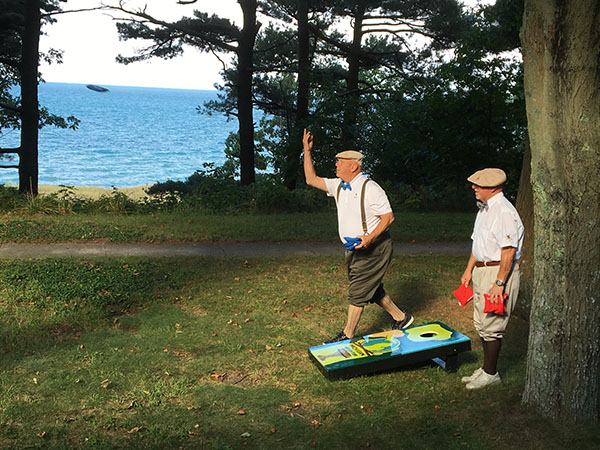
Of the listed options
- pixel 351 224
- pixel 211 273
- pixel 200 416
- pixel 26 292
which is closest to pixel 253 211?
pixel 211 273

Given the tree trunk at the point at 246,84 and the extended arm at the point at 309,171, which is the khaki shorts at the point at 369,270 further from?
the tree trunk at the point at 246,84

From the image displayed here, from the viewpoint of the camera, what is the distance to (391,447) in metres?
4.74

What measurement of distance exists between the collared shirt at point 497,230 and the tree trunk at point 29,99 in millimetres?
16021

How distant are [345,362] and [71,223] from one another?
308 inches

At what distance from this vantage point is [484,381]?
5594mm

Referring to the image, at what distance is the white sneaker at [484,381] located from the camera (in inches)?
220

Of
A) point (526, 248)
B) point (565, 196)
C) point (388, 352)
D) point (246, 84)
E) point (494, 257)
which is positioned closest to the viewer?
point (565, 196)

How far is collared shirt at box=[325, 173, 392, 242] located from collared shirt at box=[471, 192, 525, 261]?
104 cm

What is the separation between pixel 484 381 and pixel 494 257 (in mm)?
1172

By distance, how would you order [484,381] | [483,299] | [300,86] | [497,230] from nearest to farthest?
[497,230] → [483,299] → [484,381] → [300,86]

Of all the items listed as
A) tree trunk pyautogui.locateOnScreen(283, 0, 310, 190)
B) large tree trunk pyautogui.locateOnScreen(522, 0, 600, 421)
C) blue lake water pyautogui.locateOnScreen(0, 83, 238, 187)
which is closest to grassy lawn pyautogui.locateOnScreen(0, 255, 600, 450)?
large tree trunk pyautogui.locateOnScreen(522, 0, 600, 421)

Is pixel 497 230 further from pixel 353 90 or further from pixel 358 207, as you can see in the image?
pixel 353 90

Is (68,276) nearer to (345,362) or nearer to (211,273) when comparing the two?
(211,273)

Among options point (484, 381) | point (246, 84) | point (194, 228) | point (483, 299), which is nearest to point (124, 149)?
point (246, 84)
